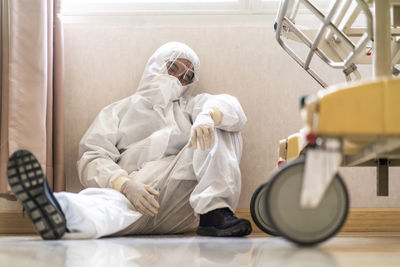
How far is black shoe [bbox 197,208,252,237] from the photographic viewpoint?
62.9 inches

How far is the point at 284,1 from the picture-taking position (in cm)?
125

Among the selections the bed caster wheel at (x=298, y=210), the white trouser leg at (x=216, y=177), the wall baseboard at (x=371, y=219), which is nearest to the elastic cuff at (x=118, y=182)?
the white trouser leg at (x=216, y=177)

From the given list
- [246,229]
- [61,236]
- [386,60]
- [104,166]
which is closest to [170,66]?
[104,166]

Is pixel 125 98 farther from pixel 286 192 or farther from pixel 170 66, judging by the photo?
pixel 286 192

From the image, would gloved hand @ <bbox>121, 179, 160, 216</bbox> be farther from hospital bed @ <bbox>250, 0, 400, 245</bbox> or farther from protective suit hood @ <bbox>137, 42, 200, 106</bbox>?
hospital bed @ <bbox>250, 0, 400, 245</bbox>

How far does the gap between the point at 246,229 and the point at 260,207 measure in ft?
0.51

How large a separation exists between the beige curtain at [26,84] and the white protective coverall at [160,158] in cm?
17

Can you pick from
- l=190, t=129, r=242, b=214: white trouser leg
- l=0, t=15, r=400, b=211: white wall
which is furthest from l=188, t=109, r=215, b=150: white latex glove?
l=0, t=15, r=400, b=211: white wall

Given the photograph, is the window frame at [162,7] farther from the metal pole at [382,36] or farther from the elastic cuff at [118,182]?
the metal pole at [382,36]

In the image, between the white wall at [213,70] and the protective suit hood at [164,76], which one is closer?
the protective suit hood at [164,76]

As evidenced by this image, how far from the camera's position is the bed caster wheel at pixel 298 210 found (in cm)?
80

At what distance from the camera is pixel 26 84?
6.15 feet

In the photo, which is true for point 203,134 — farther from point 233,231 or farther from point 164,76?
point 164,76

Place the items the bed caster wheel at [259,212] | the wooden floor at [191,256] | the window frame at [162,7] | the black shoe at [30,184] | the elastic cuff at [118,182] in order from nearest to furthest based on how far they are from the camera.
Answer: the wooden floor at [191,256]
the black shoe at [30,184]
the bed caster wheel at [259,212]
the elastic cuff at [118,182]
the window frame at [162,7]
